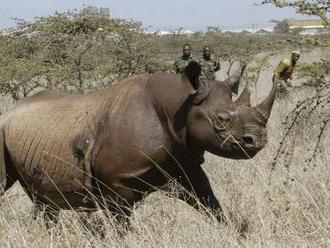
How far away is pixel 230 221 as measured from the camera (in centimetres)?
570

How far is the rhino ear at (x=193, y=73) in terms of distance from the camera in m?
5.55

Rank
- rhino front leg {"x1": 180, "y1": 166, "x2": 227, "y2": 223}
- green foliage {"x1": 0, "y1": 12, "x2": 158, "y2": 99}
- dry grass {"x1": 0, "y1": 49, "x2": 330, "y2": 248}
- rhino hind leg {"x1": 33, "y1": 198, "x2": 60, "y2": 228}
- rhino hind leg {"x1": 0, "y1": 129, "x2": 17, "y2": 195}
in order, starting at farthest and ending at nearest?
1. green foliage {"x1": 0, "y1": 12, "x2": 158, "y2": 99}
2. rhino hind leg {"x1": 0, "y1": 129, "x2": 17, "y2": 195}
3. rhino hind leg {"x1": 33, "y1": 198, "x2": 60, "y2": 228}
4. rhino front leg {"x1": 180, "y1": 166, "x2": 227, "y2": 223}
5. dry grass {"x1": 0, "y1": 49, "x2": 330, "y2": 248}

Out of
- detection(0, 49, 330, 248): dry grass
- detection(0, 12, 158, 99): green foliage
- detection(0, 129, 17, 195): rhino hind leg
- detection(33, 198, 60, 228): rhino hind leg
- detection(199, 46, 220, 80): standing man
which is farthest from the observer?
detection(0, 12, 158, 99): green foliage

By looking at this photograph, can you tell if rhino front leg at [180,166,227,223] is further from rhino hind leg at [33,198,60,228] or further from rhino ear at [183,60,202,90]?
rhino hind leg at [33,198,60,228]

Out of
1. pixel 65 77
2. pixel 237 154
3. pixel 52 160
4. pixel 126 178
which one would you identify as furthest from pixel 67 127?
pixel 65 77

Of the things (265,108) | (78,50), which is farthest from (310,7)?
(78,50)

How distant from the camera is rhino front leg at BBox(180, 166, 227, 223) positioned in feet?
19.7

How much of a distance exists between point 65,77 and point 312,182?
778 centimetres

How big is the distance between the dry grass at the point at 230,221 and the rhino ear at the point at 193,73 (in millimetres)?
873

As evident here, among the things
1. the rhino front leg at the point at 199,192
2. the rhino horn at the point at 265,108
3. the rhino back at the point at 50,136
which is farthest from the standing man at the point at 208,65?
the rhino horn at the point at 265,108

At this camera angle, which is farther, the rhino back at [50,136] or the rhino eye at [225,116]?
the rhino back at [50,136]

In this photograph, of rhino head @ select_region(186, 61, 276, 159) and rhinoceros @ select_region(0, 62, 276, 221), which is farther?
rhinoceros @ select_region(0, 62, 276, 221)

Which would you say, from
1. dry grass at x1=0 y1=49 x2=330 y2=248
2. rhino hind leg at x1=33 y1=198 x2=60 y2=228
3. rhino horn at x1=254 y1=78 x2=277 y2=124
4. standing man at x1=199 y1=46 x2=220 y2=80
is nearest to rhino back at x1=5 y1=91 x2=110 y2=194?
rhino hind leg at x1=33 y1=198 x2=60 y2=228

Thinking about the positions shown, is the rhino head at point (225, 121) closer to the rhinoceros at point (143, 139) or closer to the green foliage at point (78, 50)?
the rhinoceros at point (143, 139)
